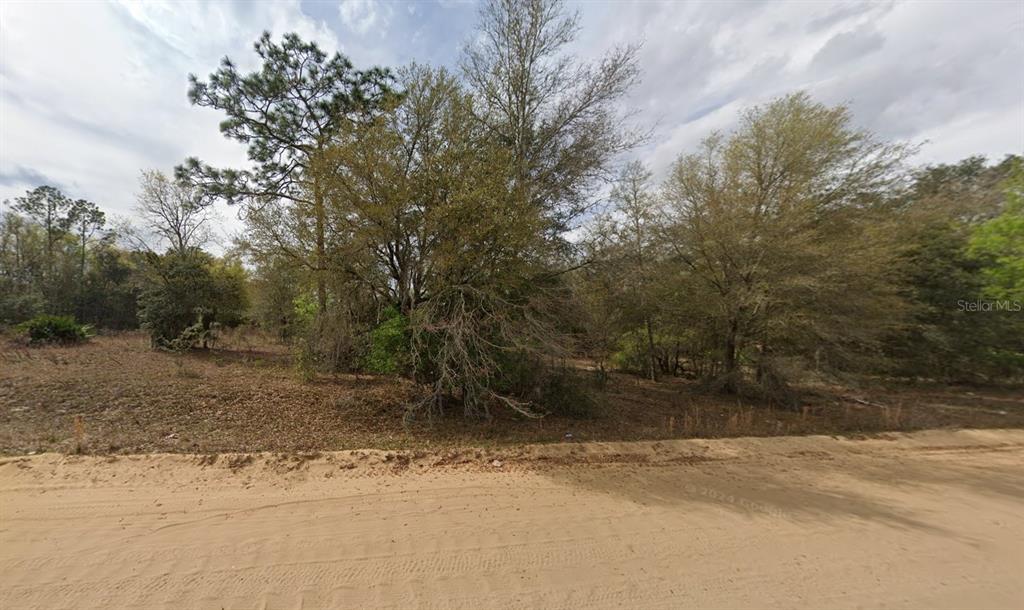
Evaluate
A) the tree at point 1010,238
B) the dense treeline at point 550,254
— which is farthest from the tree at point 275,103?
the tree at point 1010,238

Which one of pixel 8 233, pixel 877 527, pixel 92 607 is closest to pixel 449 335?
pixel 92 607

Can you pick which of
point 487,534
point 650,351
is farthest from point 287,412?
point 650,351

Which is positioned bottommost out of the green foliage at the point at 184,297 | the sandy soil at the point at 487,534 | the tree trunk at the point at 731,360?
the sandy soil at the point at 487,534

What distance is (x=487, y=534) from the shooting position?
4.02m

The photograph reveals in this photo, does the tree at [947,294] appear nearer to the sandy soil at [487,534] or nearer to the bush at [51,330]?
the sandy soil at [487,534]

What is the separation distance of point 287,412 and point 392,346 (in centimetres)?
253

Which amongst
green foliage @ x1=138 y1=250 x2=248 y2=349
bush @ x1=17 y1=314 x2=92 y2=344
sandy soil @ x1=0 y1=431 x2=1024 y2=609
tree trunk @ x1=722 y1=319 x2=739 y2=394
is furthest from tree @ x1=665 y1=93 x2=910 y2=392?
bush @ x1=17 y1=314 x2=92 y2=344

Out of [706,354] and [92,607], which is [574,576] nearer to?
[92,607]

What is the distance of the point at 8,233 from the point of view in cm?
2545

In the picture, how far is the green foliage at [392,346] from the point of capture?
7.13m

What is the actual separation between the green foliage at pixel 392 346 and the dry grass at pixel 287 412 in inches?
43.7

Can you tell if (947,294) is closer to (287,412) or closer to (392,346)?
(392,346)

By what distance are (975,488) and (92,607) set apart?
11.3 m

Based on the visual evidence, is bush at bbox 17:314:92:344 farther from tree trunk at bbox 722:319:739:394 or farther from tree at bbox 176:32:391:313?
tree trunk at bbox 722:319:739:394
